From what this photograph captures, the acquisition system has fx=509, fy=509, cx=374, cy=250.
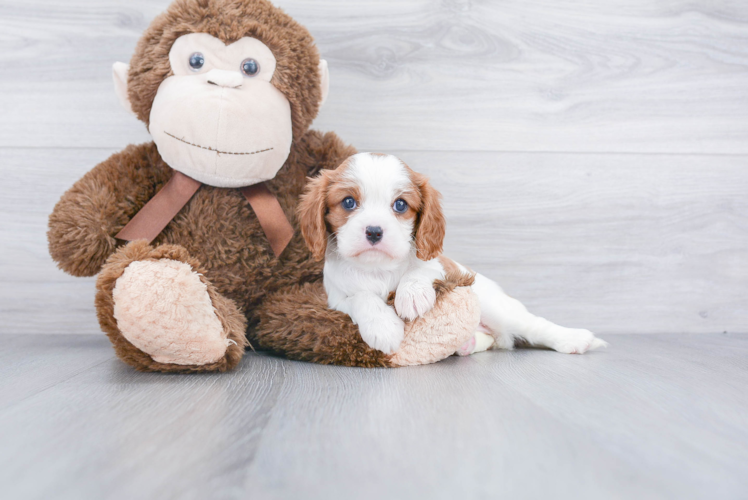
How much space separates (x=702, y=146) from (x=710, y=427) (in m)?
1.23

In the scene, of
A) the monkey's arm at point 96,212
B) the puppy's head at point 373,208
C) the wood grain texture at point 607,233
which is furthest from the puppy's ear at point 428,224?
the monkey's arm at point 96,212

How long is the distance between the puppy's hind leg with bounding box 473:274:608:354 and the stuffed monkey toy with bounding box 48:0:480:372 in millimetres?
236

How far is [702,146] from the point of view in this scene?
1.66 meters

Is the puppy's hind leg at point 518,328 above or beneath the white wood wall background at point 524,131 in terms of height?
beneath

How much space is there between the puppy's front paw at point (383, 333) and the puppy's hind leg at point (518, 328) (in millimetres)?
341

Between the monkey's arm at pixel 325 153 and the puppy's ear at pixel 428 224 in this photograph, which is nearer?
the puppy's ear at pixel 428 224

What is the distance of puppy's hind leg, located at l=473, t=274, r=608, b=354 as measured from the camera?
51.0 inches

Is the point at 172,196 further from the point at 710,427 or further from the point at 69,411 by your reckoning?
the point at 710,427

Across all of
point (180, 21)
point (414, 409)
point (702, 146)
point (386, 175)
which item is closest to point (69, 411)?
point (414, 409)

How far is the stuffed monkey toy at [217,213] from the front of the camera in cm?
98

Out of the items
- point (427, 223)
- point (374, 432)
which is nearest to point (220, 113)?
point (427, 223)

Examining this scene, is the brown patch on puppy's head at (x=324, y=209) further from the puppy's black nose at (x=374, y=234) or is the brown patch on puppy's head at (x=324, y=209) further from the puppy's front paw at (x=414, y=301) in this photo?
the puppy's front paw at (x=414, y=301)

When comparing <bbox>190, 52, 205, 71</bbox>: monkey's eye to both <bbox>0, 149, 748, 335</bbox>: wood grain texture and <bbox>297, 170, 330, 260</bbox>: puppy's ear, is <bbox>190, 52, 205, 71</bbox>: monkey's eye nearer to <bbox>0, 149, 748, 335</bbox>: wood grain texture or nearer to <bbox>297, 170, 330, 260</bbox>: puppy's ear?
<bbox>297, 170, 330, 260</bbox>: puppy's ear

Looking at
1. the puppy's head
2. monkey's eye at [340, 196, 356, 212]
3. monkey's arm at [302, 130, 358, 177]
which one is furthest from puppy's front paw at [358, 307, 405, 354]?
monkey's arm at [302, 130, 358, 177]
